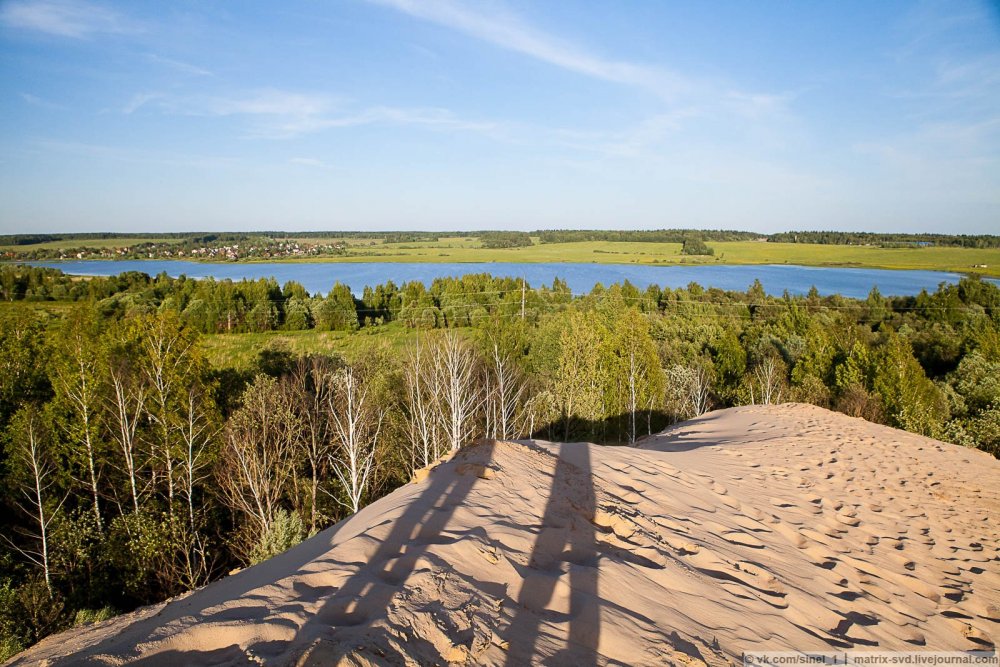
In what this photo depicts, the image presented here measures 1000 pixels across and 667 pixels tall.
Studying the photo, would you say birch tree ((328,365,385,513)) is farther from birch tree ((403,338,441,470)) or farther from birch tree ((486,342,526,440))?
birch tree ((486,342,526,440))

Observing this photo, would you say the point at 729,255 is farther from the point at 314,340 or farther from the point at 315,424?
the point at 315,424

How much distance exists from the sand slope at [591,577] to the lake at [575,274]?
54.6m

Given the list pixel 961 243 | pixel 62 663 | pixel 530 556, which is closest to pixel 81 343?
pixel 62 663

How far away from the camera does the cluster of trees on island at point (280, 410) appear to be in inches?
568

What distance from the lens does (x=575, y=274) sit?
82.7 meters

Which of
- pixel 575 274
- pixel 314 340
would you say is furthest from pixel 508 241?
pixel 314 340

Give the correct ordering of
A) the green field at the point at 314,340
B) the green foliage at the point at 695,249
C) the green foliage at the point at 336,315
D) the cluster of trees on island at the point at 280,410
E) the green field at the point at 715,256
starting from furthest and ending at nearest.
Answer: the green foliage at the point at 695,249 < the green field at the point at 715,256 < the green foliage at the point at 336,315 < the green field at the point at 314,340 < the cluster of trees on island at the point at 280,410

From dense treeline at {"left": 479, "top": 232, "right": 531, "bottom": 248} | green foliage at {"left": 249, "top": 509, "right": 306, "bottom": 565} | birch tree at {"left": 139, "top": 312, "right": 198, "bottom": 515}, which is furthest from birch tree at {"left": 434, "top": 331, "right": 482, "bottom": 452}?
dense treeline at {"left": 479, "top": 232, "right": 531, "bottom": 248}

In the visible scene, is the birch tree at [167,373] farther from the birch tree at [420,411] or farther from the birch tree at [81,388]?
the birch tree at [420,411]

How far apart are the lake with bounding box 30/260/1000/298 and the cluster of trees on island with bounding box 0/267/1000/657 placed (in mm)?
18466

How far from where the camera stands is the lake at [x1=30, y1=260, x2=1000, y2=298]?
64.2m

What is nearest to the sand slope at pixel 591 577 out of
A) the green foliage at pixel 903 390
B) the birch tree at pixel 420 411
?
the birch tree at pixel 420 411

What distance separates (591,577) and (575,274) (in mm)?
79852

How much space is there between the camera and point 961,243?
8919 cm
